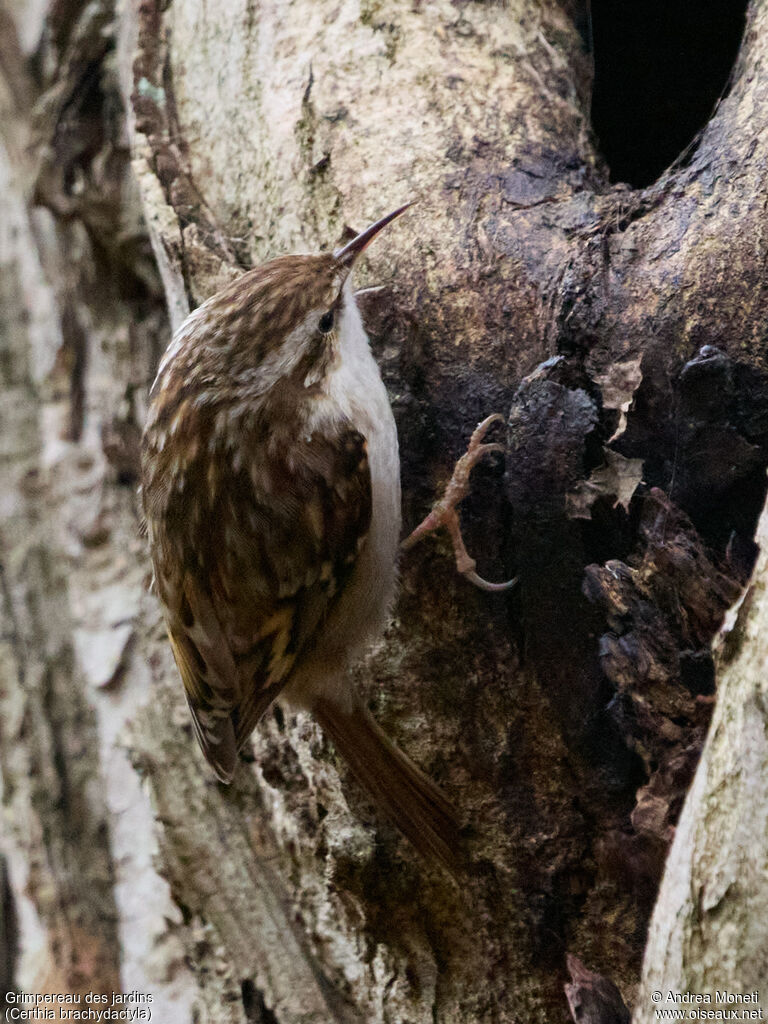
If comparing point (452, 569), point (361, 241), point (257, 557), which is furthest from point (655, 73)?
point (257, 557)

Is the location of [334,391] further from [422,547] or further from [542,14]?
[542,14]

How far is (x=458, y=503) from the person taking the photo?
142 centimetres

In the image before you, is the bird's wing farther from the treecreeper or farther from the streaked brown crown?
the streaked brown crown

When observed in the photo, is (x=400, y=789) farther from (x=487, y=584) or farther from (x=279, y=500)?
(x=279, y=500)

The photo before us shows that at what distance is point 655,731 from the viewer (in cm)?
121

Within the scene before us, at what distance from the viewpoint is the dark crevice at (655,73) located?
2064 mm

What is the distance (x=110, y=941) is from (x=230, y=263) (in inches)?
50.4

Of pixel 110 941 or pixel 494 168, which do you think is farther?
pixel 110 941

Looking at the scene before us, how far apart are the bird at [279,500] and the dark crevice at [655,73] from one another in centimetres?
103

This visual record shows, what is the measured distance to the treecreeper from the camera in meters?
1.45

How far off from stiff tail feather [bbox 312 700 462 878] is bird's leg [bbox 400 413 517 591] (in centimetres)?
28

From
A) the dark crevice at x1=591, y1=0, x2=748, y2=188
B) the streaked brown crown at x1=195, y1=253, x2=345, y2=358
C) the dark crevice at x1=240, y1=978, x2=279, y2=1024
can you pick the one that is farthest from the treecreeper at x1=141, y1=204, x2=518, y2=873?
the dark crevice at x1=591, y1=0, x2=748, y2=188

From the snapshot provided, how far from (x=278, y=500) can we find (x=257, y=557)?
94 millimetres

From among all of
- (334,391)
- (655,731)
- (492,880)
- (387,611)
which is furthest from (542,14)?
(492,880)
